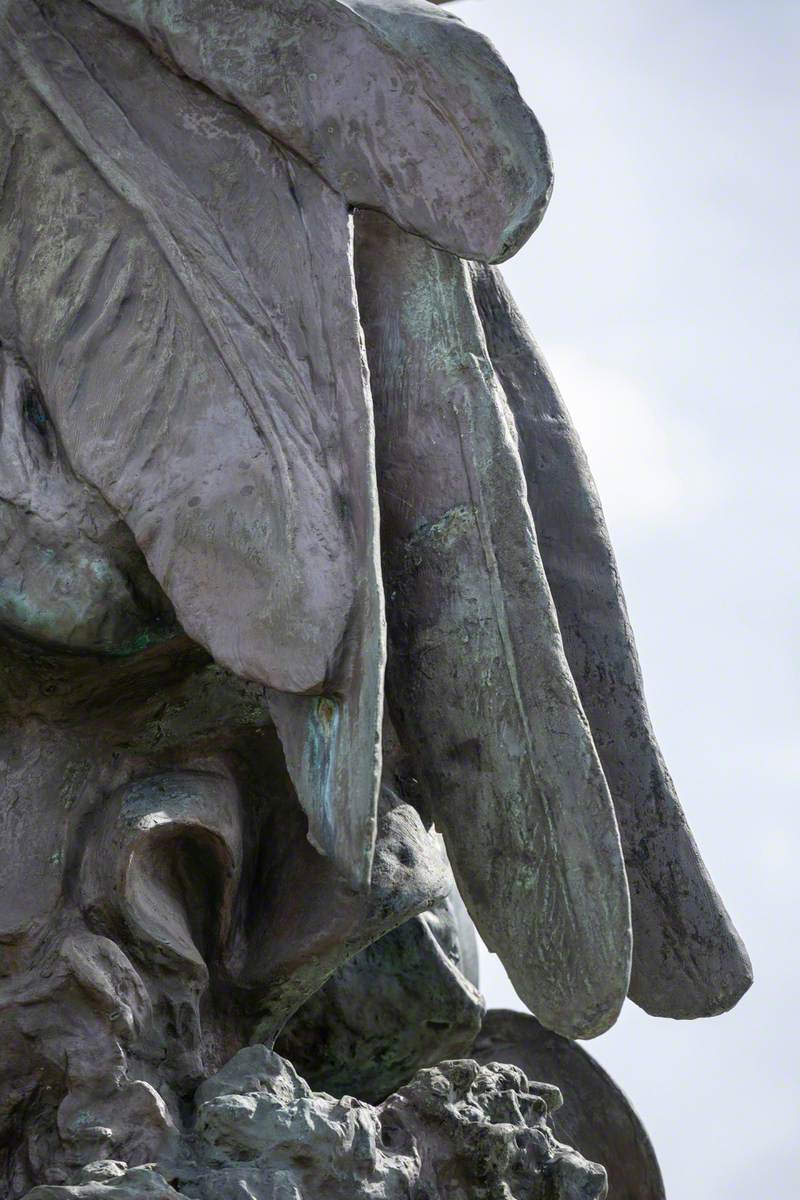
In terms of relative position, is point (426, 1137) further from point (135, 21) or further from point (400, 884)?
point (135, 21)

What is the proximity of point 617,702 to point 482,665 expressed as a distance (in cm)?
28

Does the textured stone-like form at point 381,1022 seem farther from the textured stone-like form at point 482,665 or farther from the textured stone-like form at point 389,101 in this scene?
the textured stone-like form at point 389,101

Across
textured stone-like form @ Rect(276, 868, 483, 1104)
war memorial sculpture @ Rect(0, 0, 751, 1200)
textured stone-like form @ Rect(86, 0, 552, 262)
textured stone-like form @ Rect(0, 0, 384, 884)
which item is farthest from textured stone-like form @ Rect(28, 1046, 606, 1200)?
textured stone-like form @ Rect(86, 0, 552, 262)

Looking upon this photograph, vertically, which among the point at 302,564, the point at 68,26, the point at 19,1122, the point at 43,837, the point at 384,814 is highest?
the point at 68,26

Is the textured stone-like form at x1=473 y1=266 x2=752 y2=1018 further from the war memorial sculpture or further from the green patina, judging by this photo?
the green patina

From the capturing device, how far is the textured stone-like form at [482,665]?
2.85 meters

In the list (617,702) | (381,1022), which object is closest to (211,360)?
(617,702)

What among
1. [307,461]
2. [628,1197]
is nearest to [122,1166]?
[307,461]

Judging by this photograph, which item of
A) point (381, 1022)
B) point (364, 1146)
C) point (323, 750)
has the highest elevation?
point (323, 750)

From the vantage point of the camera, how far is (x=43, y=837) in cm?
293

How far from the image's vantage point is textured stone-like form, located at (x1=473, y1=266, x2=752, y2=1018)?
303cm

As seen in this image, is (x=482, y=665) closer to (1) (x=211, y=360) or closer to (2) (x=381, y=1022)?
(1) (x=211, y=360)

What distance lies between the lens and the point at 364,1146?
8.93 ft

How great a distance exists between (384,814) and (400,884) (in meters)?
0.08
